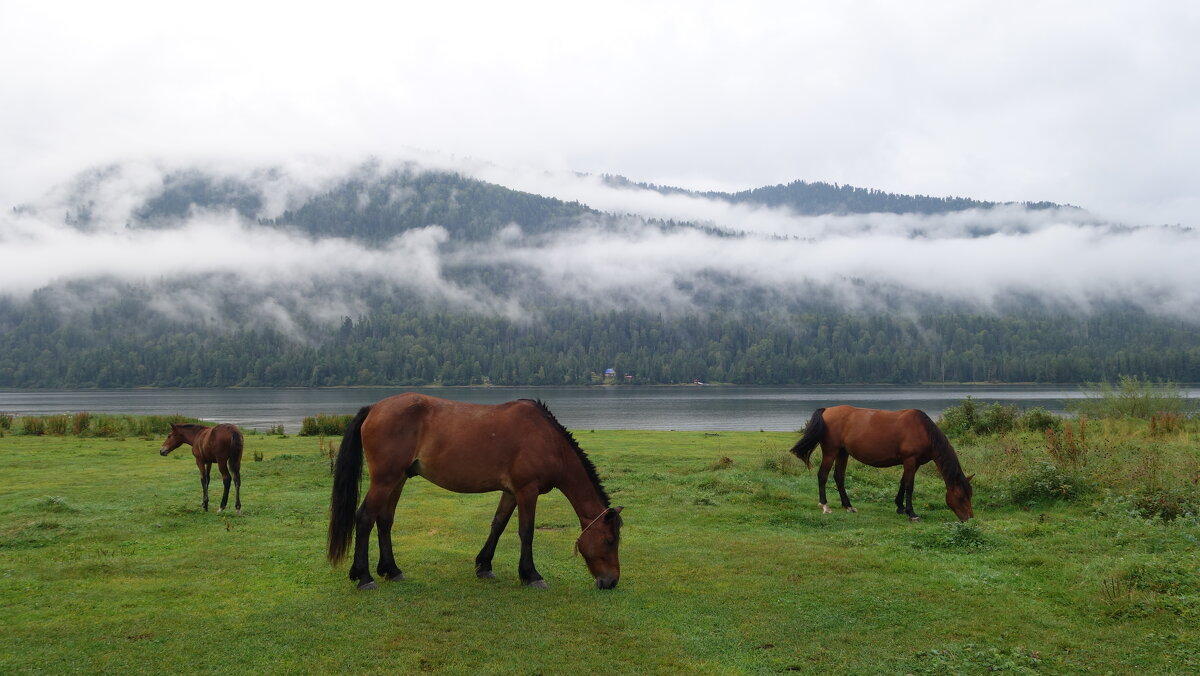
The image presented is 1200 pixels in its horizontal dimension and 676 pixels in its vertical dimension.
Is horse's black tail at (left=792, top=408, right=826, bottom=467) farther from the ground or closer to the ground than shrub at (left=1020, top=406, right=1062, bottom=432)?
farther from the ground

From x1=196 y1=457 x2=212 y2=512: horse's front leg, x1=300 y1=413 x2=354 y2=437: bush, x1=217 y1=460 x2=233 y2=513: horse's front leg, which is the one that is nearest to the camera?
x1=217 y1=460 x2=233 y2=513: horse's front leg

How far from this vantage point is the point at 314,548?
37.0 ft

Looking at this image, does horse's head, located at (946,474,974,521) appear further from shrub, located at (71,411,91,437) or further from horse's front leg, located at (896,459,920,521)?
shrub, located at (71,411,91,437)

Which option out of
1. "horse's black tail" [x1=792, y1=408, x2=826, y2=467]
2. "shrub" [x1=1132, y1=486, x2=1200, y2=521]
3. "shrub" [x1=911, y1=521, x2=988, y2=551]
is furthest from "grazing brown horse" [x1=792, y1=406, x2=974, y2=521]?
"shrub" [x1=1132, y1=486, x2=1200, y2=521]

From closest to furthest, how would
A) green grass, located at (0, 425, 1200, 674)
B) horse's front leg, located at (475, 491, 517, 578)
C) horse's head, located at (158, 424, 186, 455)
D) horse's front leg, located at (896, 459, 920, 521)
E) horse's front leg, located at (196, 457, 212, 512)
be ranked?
1. green grass, located at (0, 425, 1200, 674)
2. horse's front leg, located at (475, 491, 517, 578)
3. horse's front leg, located at (896, 459, 920, 521)
4. horse's front leg, located at (196, 457, 212, 512)
5. horse's head, located at (158, 424, 186, 455)

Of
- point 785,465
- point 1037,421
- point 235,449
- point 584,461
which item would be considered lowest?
point 785,465

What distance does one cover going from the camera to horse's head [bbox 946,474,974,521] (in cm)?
1352

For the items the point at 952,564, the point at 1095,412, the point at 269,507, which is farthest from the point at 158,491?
the point at 1095,412

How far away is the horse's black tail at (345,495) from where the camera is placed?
938cm

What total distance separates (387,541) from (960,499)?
10339mm

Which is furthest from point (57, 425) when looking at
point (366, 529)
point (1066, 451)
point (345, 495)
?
point (1066, 451)

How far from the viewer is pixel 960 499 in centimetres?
1359

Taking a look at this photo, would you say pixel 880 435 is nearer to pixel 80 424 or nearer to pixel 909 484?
pixel 909 484

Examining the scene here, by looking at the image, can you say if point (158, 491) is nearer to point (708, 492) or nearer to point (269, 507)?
point (269, 507)
